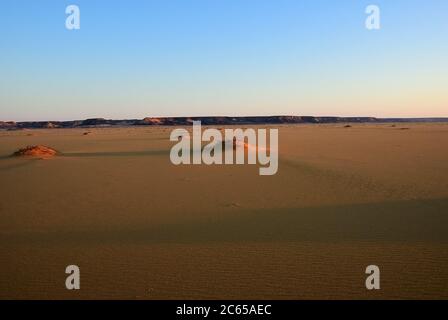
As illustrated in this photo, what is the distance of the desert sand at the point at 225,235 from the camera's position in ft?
13.1

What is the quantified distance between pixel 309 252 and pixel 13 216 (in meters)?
4.90

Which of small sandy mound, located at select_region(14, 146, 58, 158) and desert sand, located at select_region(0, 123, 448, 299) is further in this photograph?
small sandy mound, located at select_region(14, 146, 58, 158)

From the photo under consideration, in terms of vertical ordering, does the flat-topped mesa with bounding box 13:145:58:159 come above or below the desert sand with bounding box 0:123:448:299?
above

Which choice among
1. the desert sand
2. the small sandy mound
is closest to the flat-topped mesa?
the small sandy mound

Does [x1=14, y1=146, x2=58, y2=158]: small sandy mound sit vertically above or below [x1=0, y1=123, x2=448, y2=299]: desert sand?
above

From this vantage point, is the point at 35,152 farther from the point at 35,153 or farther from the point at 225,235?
the point at 225,235

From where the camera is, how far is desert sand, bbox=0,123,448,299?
4008mm

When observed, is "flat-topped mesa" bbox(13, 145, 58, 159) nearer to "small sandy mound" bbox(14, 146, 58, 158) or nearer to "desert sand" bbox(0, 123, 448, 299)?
"small sandy mound" bbox(14, 146, 58, 158)

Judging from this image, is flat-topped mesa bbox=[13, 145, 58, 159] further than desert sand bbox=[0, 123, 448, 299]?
Yes

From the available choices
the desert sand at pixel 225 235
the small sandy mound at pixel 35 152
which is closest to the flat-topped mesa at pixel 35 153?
the small sandy mound at pixel 35 152

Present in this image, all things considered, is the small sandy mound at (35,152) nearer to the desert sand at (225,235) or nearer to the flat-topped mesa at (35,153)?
the flat-topped mesa at (35,153)

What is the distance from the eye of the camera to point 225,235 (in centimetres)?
552

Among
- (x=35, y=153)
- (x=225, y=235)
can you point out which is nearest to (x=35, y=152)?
(x=35, y=153)
